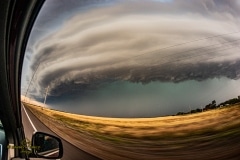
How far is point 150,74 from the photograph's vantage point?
4.02 ft

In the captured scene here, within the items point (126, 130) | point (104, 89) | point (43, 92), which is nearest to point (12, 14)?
point (43, 92)

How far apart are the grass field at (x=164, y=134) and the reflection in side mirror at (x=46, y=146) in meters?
0.23

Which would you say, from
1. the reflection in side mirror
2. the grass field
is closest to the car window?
the grass field

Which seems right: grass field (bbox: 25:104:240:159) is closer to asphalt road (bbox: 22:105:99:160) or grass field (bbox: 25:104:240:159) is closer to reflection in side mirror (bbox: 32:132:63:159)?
asphalt road (bbox: 22:105:99:160)

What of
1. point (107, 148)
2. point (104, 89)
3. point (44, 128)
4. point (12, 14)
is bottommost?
point (107, 148)

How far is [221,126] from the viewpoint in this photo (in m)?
1.18

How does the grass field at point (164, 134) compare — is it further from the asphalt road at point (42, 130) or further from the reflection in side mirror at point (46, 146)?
the reflection in side mirror at point (46, 146)

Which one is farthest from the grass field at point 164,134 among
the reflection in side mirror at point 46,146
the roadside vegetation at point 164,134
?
the reflection in side mirror at point 46,146

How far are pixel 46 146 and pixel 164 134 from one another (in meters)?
0.72

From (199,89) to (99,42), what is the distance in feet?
1.49

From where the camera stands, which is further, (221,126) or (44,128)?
(44,128)

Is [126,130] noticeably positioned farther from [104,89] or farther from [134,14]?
[134,14]

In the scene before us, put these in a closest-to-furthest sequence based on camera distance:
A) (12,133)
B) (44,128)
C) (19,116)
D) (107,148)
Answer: (107,148) → (44,128) → (19,116) → (12,133)

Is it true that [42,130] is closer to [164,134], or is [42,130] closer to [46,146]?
[46,146]
